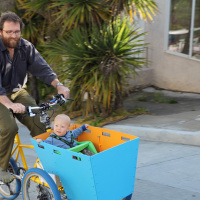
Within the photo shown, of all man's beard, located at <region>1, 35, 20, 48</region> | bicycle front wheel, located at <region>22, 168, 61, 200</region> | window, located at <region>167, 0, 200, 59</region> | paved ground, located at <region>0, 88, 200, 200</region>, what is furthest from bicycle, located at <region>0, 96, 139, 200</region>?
window, located at <region>167, 0, 200, 59</region>

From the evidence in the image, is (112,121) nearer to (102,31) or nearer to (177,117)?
(177,117)

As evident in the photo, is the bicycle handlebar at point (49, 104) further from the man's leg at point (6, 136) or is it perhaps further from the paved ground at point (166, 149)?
the paved ground at point (166, 149)

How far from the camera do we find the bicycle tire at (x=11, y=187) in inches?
156

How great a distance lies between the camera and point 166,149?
18.3 feet

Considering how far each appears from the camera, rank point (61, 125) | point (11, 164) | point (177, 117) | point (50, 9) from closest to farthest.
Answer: point (61, 125) < point (11, 164) < point (177, 117) < point (50, 9)

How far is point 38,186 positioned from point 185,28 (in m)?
7.03

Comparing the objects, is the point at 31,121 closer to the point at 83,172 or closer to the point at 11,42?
the point at 11,42

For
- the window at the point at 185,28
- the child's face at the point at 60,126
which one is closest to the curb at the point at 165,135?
the child's face at the point at 60,126

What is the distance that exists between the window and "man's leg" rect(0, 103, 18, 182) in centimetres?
650

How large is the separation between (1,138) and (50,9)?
502cm

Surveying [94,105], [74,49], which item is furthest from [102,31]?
[94,105]

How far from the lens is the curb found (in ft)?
18.7

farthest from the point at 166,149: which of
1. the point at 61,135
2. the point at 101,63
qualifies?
the point at 61,135

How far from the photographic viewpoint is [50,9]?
8156 millimetres
